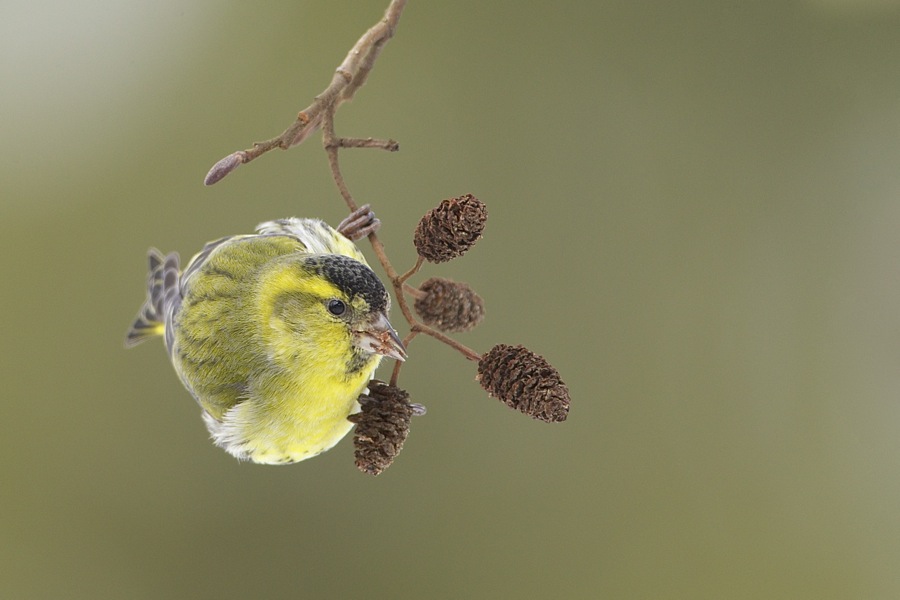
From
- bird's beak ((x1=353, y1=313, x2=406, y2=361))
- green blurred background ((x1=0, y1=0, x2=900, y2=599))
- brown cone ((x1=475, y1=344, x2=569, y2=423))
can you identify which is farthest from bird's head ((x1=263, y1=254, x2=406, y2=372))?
green blurred background ((x1=0, y1=0, x2=900, y2=599))

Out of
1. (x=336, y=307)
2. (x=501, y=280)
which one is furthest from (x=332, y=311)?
(x=501, y=280)

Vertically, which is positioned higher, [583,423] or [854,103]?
[854,103]

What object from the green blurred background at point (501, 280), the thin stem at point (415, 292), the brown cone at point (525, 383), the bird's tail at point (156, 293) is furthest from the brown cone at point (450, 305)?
Result: the green blurred background at point (501, 280)

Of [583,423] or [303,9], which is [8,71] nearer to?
A: [303,9]

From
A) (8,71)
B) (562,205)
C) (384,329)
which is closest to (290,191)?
(562,205)

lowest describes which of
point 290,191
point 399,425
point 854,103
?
point 399,425

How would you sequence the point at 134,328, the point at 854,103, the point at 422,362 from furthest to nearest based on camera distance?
the point at 854,103, the point at 422,362, the point at 134,328

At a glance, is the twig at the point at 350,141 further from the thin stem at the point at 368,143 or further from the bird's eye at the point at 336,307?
the bird's eye at the point at 336,307
